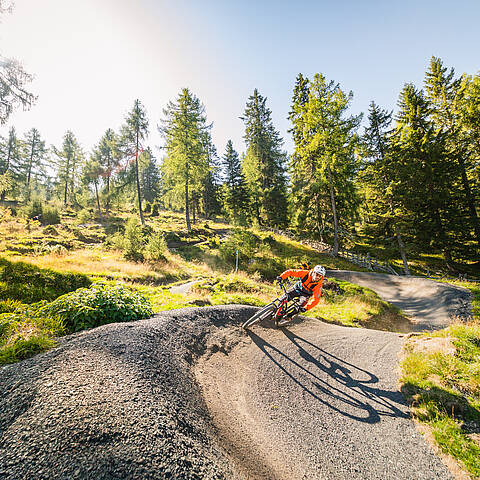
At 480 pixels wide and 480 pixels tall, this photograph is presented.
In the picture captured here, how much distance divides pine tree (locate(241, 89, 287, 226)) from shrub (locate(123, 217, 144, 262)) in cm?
2059

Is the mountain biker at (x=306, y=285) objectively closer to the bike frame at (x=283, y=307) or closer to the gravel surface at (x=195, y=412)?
the bike frame at (x=283, y=307)

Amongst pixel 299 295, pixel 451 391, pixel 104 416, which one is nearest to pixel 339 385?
pixel 451 391

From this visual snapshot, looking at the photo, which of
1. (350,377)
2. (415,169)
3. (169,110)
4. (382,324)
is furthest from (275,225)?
(350,377)

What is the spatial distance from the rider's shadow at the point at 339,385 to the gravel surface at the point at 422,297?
838 centimetres

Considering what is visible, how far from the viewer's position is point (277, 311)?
7258 mm

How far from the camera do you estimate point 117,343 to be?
4.15 m

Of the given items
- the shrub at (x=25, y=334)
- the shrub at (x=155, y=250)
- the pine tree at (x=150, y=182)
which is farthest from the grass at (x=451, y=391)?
the pine tree at (x=150, y=182)

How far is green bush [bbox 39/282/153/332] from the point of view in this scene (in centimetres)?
490

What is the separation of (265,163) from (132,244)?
24202 mm

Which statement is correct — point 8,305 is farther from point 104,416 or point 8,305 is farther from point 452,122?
point 452,122

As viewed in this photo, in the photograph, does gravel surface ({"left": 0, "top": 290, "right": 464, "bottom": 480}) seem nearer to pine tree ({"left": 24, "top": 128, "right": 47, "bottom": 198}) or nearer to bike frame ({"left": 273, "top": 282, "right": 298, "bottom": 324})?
bike frame ({"left": 273, "top": 282, "right": 298, "bottom": 324})

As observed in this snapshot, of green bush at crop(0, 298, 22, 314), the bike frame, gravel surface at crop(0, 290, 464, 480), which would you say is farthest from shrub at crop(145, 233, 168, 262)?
the bike frame

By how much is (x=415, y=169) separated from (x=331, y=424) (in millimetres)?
27989

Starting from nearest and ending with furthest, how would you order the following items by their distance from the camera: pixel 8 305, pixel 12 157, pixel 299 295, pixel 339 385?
pixel 339 385, pixel 8 305, pixel 299 295, pixel 12 157
